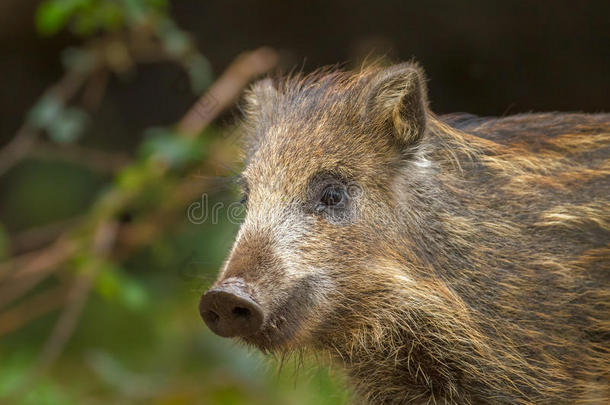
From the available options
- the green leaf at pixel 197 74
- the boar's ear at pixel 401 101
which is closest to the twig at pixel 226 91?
the green leaf at pixel 197 74

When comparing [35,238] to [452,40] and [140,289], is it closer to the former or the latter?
[140,289]

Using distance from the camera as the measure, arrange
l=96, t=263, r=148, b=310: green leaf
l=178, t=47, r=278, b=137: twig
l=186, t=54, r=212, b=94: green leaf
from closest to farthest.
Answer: l=96, t=263, r=148, b=310: green leaf → l=186, t=54, r=212, b=94: green leaf → l=178, t=47, r=278, b=137: twig

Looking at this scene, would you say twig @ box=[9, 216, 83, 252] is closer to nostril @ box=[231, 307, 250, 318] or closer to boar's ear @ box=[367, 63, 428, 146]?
boar's ear @ box=[367, 63, 428, 146]

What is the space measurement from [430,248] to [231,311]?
40.0 inches

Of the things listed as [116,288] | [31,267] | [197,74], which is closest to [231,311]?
[116,288]

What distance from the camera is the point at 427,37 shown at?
679cm

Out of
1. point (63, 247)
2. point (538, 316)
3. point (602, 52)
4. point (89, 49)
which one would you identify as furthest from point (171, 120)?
point (538, 316)

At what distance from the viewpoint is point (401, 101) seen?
3625 millimetres

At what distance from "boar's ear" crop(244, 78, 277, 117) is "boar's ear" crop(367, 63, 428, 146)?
0.61 meters

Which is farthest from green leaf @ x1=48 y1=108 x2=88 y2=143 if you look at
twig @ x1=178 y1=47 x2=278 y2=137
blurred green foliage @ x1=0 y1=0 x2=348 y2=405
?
twig @ x1=178 y1=47 x2=278 y2=137

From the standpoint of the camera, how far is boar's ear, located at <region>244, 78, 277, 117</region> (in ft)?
13.5

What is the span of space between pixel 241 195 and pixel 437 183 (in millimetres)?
895

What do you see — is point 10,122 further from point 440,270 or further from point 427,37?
point 440,270

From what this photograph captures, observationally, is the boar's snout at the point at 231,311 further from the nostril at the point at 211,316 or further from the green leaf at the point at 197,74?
the green leaf at the point at 197,74
